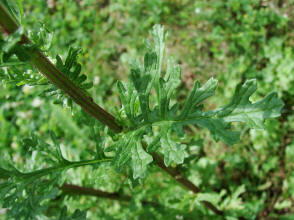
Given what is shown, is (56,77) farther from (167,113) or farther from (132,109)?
(167,113)

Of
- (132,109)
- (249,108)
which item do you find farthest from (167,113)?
(249,108)

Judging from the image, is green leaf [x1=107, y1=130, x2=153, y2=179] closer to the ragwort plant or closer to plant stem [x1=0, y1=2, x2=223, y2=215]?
the ragwort plant

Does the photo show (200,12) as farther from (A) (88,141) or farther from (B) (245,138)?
(A) (88,141)

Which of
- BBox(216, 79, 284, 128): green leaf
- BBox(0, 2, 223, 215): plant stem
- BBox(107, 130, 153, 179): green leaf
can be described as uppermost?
BBox(0, 2, 223, 215): plant stem

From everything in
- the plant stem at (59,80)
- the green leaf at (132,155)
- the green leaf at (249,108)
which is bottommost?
the green leaf at (132,155)

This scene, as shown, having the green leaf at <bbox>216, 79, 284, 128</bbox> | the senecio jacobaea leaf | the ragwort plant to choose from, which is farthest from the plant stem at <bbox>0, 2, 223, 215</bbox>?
the green leaf at <bbox>216, 79, 284, 128</bbox>

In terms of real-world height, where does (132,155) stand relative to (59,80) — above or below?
below

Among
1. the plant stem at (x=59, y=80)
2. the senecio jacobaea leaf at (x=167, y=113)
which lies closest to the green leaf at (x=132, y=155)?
the senecio jacobaea leaf at (x=167, y=113)

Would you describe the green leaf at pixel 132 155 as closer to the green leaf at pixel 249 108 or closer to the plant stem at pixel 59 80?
the plant stem at pixel 59 80
